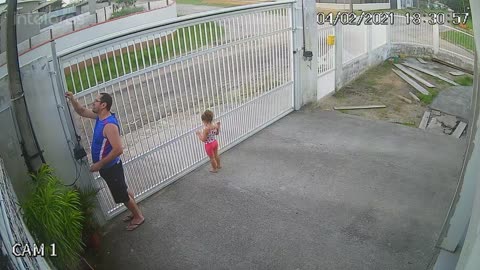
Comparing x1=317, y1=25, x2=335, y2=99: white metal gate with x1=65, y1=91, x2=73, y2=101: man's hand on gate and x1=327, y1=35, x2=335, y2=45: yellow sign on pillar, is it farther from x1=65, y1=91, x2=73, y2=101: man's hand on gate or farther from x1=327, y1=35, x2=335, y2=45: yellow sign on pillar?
x1=65, y1=91, x2=73, y2=101: man's hand on gate

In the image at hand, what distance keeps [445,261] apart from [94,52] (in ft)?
14.2

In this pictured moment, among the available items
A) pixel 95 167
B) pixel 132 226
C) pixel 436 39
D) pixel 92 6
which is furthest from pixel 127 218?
pixel 436 39

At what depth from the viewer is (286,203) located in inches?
236

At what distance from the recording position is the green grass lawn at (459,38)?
13914mm

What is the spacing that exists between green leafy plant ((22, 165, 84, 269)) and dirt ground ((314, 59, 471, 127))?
687 centimetres

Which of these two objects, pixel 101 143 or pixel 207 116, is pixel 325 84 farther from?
pixel 101 143

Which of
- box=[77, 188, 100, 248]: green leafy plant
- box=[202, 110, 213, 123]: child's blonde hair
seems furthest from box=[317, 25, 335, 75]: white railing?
box=[77, 188, 100, 248]: green leafy plant

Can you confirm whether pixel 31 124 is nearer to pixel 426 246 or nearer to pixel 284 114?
pixel 426 246

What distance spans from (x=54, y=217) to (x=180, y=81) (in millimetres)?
3051

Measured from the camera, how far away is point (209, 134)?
6.50 meters

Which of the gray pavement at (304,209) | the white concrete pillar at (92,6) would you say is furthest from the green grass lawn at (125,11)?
the gray pavement at (304,209)

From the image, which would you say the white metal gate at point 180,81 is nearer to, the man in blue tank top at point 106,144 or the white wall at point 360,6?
the man in blue tank top at point 106,144

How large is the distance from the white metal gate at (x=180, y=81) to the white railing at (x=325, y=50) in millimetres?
1463

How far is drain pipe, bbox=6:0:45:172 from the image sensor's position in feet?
13.2
